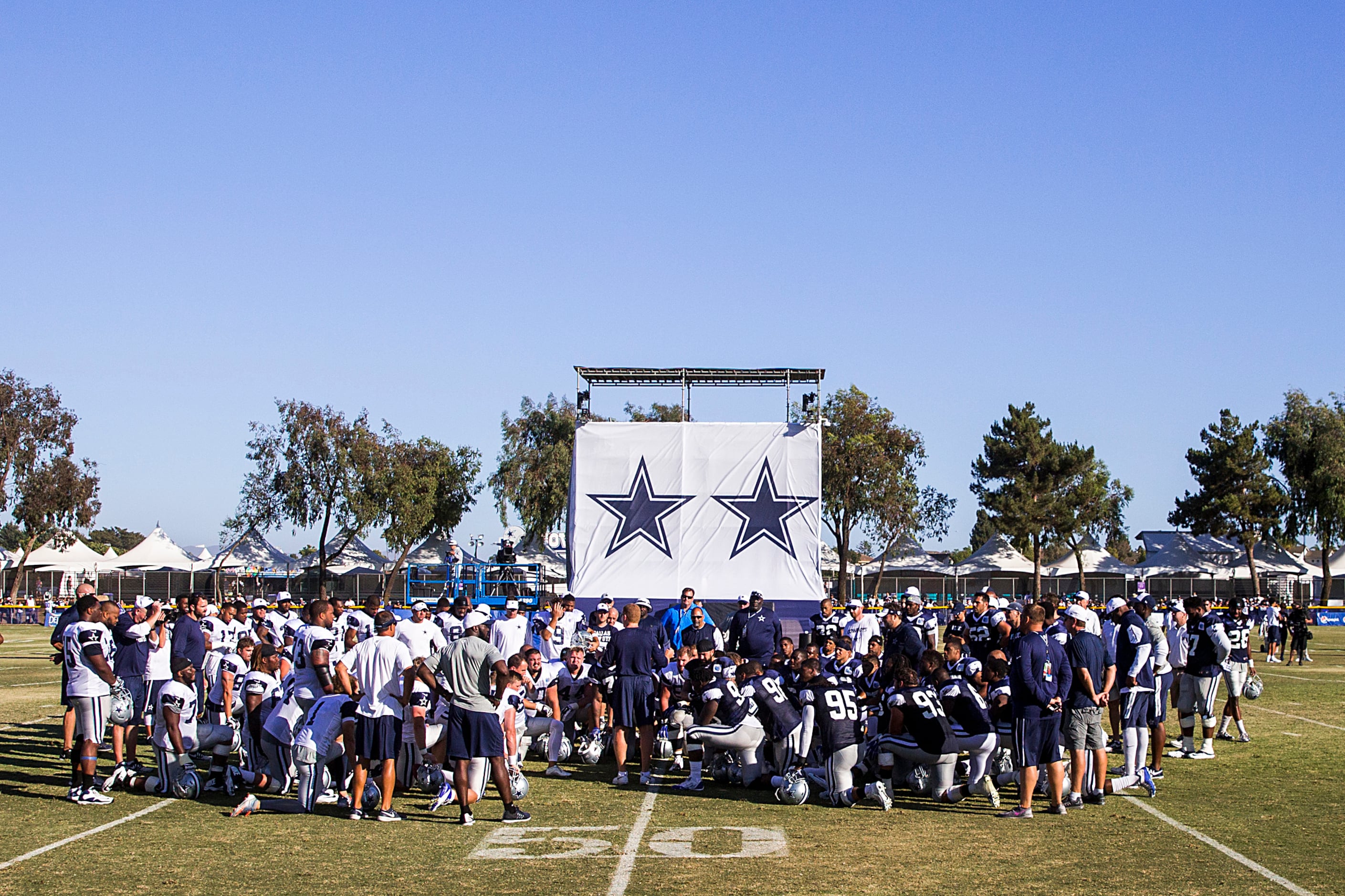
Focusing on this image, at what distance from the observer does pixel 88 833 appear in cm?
941

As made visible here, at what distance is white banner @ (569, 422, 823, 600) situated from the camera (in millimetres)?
24734

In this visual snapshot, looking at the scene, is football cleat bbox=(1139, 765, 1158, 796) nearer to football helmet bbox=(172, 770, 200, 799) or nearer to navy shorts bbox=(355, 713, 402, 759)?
navy shorts bbox=(355, 713, 402, 759)

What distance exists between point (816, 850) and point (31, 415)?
57334mm

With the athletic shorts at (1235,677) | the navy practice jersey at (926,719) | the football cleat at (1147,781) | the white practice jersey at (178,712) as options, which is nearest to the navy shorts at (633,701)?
the navy practice jersey at (926,719)

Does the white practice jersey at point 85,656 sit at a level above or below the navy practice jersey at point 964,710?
above

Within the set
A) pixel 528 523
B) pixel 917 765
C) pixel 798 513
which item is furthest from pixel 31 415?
pixel 917 765

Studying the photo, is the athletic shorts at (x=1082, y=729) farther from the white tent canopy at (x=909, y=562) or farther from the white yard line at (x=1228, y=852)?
the white tent canopy at (x=909, y=562)

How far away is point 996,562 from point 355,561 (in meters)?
28.4

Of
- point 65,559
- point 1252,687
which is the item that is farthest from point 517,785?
point 65,559

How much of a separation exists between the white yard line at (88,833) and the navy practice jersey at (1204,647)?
10.4 meters

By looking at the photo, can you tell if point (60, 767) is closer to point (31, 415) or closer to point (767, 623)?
point (767, 623)

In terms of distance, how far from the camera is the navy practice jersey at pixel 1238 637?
49.9 feet

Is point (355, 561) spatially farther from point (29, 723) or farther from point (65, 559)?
point (29, 723)

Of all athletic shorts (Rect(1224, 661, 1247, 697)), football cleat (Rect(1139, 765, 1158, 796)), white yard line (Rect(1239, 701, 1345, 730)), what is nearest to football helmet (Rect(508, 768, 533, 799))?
football cleat (Rect(1139, 765, 1158, 796))
